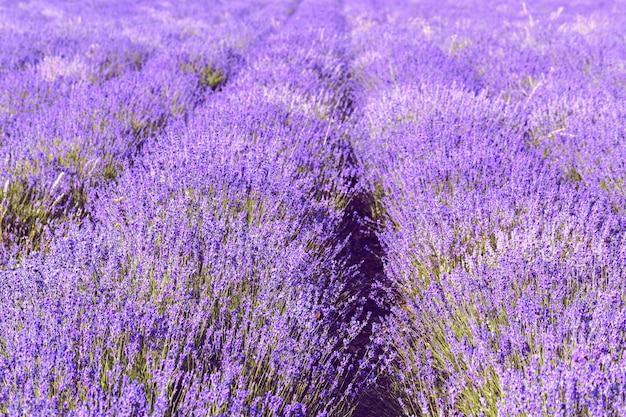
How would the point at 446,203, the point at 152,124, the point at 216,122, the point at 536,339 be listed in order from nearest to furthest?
the point at 536,339
the point at 446,203
the point at 216,122
the point at 152,124

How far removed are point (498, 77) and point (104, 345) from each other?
473 centimetres

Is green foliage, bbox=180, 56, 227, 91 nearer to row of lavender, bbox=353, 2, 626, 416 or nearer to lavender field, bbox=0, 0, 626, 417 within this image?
lavender field, bbox=0, 0, 626, 417

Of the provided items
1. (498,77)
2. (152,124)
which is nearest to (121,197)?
(152,124)

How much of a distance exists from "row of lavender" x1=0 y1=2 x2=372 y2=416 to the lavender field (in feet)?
0.04

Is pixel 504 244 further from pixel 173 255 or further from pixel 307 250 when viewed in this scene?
pixel 173 255

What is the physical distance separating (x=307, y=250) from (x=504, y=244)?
794 mm

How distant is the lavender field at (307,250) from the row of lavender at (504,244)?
0.01 metres

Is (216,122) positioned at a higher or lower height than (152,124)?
higher

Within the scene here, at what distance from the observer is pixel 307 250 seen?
221 centimetres

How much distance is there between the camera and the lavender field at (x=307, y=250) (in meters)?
1.36

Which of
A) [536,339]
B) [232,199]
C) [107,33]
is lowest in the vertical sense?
[107,33]

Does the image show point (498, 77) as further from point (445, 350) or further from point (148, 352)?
point (148, 352)

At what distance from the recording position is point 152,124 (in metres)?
3.72

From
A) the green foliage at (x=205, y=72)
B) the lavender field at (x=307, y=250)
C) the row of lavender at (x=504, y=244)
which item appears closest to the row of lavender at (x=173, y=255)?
the lavender field at (x=307, y=250)
